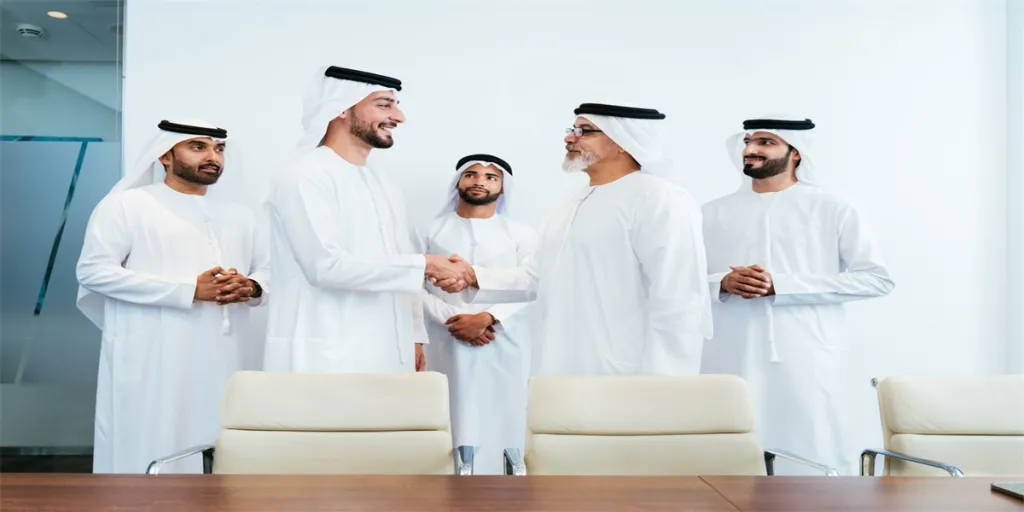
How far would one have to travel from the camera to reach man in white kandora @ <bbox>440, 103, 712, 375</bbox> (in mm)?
3082

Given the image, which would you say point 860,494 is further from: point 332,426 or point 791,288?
point 791,288

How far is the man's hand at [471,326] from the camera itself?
3990 mm

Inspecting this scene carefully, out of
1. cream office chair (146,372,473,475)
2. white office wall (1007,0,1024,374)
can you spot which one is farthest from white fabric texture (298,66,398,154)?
white office wall (1007,0,1024,374)

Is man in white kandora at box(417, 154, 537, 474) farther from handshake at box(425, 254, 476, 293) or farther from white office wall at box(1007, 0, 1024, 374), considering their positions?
white office wall at box(1007, 0, 1024, 374)

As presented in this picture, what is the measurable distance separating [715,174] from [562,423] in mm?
2831

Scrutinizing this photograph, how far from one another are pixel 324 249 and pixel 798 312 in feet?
6.78

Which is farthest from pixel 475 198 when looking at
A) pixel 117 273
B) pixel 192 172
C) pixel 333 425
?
pixel 333 425

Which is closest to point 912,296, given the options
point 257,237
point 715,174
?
point 715,174

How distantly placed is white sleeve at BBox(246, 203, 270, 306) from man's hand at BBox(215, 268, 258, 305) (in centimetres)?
8

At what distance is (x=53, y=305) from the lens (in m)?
4.48

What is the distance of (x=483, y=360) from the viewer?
161 inches

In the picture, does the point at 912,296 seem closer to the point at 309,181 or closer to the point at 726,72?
the point at 726,72

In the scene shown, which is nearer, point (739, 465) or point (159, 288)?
point (739, 465)

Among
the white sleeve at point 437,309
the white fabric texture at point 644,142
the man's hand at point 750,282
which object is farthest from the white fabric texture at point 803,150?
the white sleeve at point 437,309
